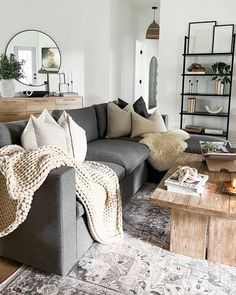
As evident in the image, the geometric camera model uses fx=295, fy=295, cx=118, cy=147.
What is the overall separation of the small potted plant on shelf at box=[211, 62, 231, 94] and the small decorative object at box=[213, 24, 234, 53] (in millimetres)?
288

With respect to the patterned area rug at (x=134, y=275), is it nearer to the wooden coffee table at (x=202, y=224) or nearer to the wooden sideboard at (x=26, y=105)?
the wooden coffee table at (x=202, y=224)

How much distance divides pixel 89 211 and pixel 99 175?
287 mm

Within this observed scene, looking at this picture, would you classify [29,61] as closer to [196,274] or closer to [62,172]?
[62,172]

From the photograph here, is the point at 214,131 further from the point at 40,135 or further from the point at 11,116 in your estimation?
the point at 40,135

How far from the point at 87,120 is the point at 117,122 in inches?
16.3

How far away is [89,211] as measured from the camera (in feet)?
5.94

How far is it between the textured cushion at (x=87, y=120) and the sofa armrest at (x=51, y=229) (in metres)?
1.47

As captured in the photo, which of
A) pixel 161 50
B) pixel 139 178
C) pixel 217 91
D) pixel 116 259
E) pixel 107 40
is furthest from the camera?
pixel 107 40

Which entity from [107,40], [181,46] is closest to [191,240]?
[181,46]

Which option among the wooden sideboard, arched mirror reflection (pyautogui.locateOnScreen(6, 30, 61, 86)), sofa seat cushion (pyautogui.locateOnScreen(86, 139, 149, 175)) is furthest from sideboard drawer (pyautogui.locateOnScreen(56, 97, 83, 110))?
sofa seat cushion (pyautogui.locateOnScreen(86, 139, 149, 175))

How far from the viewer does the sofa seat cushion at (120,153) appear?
2535 mm

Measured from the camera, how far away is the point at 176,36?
4.99 metres

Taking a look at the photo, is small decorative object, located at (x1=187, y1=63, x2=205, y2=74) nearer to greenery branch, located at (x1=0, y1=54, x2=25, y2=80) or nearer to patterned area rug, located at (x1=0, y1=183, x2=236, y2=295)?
greenery branch, located at (x1=0, y1=54, x2=25, y2=80)

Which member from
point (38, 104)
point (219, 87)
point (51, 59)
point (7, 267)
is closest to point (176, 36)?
point (219, 87)
